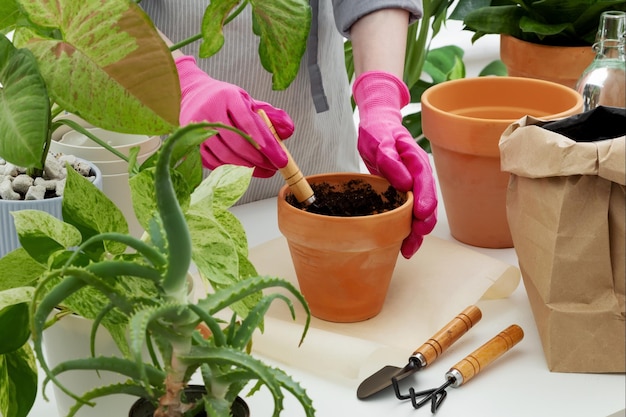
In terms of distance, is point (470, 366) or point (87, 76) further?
point (470, 366)

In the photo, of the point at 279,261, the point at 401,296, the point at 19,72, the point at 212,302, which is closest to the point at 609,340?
the point at 401,296

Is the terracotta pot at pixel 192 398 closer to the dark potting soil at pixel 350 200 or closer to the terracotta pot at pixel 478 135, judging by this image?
the dark potting soil at pixel 350 200

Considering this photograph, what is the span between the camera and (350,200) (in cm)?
90

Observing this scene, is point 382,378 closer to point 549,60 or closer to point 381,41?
point 381,41

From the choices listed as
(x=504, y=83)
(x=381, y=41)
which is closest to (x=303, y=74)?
(x=381, y=41)

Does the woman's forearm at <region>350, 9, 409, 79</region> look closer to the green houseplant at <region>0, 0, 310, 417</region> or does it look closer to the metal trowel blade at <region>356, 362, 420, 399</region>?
the metal trowel blade at <region>356, 362, 420, 399</region>

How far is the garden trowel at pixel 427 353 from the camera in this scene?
0.78 metres

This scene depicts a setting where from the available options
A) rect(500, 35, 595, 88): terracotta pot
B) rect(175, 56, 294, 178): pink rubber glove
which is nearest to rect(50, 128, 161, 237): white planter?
rect(175, 56, 294, 178): pink rubber glove

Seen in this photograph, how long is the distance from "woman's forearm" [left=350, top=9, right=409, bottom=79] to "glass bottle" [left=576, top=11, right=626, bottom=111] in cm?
26

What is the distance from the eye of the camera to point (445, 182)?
1048 mm

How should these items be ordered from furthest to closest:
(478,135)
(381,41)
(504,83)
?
(381,41) < (504,83) < (478,135)

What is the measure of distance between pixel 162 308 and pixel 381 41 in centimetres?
84

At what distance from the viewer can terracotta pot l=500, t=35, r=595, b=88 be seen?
4.36 feet

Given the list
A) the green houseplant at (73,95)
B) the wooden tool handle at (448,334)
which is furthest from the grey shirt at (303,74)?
the green houseplant at (73,95)
